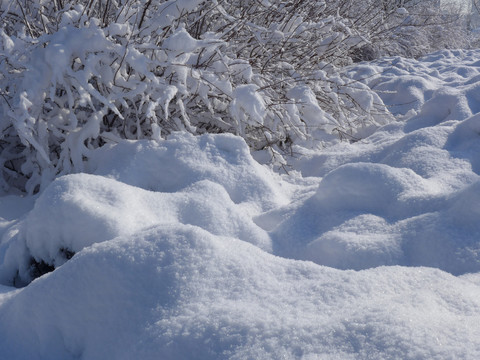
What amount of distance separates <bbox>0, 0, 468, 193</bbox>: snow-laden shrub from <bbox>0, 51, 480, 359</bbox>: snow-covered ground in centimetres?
21

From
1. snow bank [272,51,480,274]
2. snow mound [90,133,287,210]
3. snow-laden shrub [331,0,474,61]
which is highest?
snow mound [90,133,287,210]

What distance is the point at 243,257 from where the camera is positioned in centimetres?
120

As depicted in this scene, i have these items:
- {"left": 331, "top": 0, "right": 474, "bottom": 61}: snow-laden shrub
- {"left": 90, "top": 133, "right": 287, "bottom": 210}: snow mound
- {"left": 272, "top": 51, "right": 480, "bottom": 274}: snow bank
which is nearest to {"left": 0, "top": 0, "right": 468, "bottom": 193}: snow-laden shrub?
{"left": 90, "top": 133, "right": 287, "bottom": 210}: snow mound

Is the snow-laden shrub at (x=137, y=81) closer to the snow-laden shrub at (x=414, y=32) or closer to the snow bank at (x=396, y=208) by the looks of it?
the snow bank at (x=396, y=208)

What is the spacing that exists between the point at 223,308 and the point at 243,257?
A: 212 mm

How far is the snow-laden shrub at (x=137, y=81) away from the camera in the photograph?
6.23 ft

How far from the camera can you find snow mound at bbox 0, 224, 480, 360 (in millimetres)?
903

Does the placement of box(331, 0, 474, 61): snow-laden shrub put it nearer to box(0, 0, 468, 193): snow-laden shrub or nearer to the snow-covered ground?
box(0, 0, 468, 193): snow-laden shrub

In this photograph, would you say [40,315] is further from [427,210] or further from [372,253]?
[427,210]

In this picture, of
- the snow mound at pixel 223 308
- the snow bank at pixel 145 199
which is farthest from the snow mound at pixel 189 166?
the snow mound at pixel 223 308

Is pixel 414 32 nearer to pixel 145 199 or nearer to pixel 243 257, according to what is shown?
Result: pixel 145 199

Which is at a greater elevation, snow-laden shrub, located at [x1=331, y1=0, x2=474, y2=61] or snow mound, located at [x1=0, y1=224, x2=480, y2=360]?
snow mound, located at [x1=0, y1=224, x2=480, y2=360]

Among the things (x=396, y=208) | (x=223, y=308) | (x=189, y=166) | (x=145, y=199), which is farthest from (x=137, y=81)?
(x=223, y=308)

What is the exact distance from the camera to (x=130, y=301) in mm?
1071
